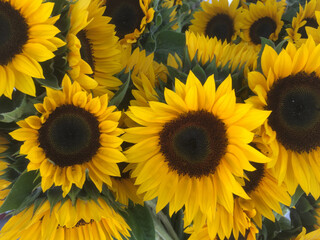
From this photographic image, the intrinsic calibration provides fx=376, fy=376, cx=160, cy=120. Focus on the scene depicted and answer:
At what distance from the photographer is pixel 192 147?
2.02 feet

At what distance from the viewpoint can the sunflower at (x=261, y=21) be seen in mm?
1079

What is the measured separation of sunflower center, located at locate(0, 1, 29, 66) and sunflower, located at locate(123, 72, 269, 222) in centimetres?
19

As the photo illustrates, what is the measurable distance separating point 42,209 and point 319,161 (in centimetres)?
46

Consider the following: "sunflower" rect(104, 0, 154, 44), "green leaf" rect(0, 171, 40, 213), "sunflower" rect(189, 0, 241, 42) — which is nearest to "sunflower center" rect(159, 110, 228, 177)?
"green leaf" rect(0, 171, 40, 213)

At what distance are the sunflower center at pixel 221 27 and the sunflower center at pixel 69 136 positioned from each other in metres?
0.68

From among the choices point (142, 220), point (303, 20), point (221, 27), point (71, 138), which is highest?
point (303, 20)

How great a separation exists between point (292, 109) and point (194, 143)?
0.55ft

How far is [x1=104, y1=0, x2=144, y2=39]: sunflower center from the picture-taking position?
928 millimetres

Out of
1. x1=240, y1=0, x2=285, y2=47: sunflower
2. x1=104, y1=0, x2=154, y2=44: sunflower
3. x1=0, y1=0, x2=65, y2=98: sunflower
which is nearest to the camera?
x1=0, y1=0, x2=65, y2=98: sunflower

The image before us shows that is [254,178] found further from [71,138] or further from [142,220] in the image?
[71,138]

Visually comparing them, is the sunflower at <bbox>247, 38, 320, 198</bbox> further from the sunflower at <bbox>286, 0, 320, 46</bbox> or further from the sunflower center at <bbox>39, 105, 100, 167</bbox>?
the sunflower at <bbox>286, 0, 320, 46</bbox>

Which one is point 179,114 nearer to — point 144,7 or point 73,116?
point 73,116

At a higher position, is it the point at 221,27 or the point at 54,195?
the point at 221,27

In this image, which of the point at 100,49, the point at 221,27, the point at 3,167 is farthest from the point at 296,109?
the point at 221,27
